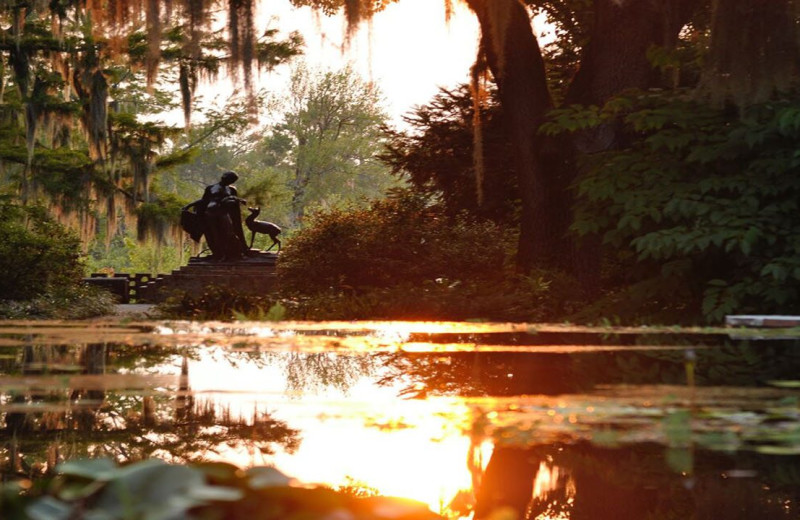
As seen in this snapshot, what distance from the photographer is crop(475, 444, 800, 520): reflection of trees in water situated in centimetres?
512

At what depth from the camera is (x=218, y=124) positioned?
40.8 m

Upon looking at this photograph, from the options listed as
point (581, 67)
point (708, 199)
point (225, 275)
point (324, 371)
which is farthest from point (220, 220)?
point (324, 371)

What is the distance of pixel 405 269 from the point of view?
17.8 metres

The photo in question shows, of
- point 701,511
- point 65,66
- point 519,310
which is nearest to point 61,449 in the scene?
point 701,511

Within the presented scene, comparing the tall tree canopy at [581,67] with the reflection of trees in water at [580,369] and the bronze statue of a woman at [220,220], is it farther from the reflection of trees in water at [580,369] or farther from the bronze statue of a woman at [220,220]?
the bronze statue of a woman at [220,220]

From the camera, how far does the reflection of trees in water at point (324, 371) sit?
28.6 ft

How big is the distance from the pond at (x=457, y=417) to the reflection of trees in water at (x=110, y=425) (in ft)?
0.07

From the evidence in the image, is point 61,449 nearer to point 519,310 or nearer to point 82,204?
point 519,310

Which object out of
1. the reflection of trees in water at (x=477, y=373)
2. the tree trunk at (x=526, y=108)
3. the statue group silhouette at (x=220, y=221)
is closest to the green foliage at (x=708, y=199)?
the tree trunk at (x=526, y=108)

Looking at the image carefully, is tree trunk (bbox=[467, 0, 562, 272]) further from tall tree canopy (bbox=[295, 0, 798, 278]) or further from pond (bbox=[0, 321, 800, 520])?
pond (bbox=[0, 321, 800, 520])

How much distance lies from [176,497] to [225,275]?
886 inches

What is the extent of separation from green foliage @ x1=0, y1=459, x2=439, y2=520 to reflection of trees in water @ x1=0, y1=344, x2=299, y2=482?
319 centimetres

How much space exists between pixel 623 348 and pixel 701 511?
4.86m

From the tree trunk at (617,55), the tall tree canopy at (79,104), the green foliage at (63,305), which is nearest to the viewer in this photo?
the tree trunk at (617,55)
